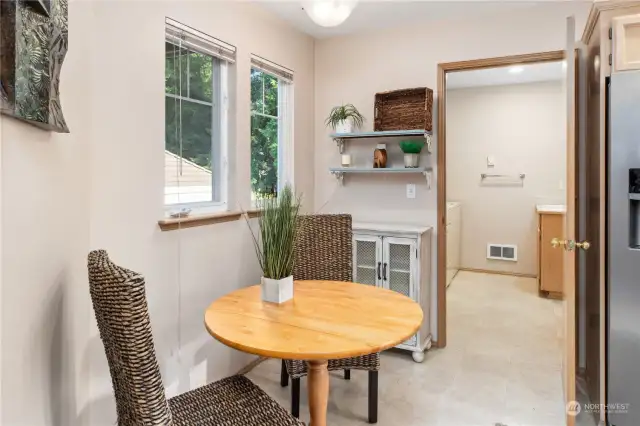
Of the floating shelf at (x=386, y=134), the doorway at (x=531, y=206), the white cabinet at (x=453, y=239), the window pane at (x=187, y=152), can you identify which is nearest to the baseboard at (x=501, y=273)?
the doorway at (x=531, y=206)

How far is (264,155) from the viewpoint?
3.07 meters

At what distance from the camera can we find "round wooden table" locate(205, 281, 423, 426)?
1.33 meters

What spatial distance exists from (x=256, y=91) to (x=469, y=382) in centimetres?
242

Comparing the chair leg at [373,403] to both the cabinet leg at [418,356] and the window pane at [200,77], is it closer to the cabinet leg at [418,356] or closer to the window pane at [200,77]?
the cabinet leg at [418,356]

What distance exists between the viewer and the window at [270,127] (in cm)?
294

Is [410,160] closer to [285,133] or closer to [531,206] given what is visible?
[285,133]

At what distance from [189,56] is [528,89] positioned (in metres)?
4.70

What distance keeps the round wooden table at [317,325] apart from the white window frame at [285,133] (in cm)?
145

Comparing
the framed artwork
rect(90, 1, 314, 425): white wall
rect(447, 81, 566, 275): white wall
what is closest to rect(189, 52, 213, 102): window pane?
rect(90, 1, 314, 425): white wall

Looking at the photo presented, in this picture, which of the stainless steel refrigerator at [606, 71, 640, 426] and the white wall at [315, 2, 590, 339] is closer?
the stainless steel refrigerator at [606, 71, 640, 426]

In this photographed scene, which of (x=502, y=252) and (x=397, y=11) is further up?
(x=397, y=11)

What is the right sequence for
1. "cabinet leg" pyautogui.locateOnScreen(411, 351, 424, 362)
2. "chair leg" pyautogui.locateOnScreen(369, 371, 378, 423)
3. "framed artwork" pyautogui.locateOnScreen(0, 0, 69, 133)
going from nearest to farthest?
1. "framed artwork" pyautogui.locateOnScreen(0, 0, 69, 133)
2. "chair leg" pyautogui.locateOnScreen(369, 371, 378, 423)
3. "cabinet leg" pyautogui.locateOnScreen(411, 351, 424, 362)

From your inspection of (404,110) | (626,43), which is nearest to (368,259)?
(404,110)

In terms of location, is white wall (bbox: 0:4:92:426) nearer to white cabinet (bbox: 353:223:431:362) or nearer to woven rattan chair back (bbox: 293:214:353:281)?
woven rattan chair back (bbox: 293:214:353:281)
